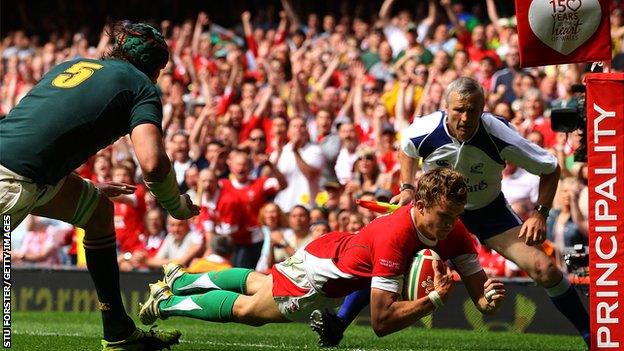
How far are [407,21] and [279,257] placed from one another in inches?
216

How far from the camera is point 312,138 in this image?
16.1m

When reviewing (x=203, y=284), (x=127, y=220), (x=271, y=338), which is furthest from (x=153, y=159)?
(x=127, y=220)

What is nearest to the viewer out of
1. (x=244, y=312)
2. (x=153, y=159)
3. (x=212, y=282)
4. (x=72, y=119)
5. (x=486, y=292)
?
(x=153, y=159)

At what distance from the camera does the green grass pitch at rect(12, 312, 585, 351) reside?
920 centimetres

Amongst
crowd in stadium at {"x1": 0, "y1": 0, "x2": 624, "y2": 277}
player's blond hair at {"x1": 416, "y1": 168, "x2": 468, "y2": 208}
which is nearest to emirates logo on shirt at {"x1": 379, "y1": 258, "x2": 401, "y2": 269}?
player's blond hair at {"x1": 416, "y1": 168, "x2": 468, "y2": 208}

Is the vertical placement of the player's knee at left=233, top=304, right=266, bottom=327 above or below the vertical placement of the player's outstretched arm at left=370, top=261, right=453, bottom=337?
below

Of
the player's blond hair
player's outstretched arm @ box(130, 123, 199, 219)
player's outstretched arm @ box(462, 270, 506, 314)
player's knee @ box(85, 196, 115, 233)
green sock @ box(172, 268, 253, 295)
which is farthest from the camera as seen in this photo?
green sock @ box(172, 268, 253, 295)

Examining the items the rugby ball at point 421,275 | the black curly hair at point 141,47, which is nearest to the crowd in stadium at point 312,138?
the rugby ball at point 421,275

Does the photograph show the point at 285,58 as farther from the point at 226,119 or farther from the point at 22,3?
the point at 22,3

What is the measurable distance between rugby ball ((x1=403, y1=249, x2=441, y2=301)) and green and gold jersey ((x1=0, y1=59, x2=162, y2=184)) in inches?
70.2

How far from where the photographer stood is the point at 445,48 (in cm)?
1705

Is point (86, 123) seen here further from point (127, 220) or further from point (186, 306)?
point (127, 220)

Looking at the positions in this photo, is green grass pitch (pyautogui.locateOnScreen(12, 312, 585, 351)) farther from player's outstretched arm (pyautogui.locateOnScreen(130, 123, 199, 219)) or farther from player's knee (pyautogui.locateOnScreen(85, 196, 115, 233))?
player's outstretched arm (pyautogui.locateOnScreen(130, 123, 199, 219))

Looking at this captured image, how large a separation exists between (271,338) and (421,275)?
3.39 meters
